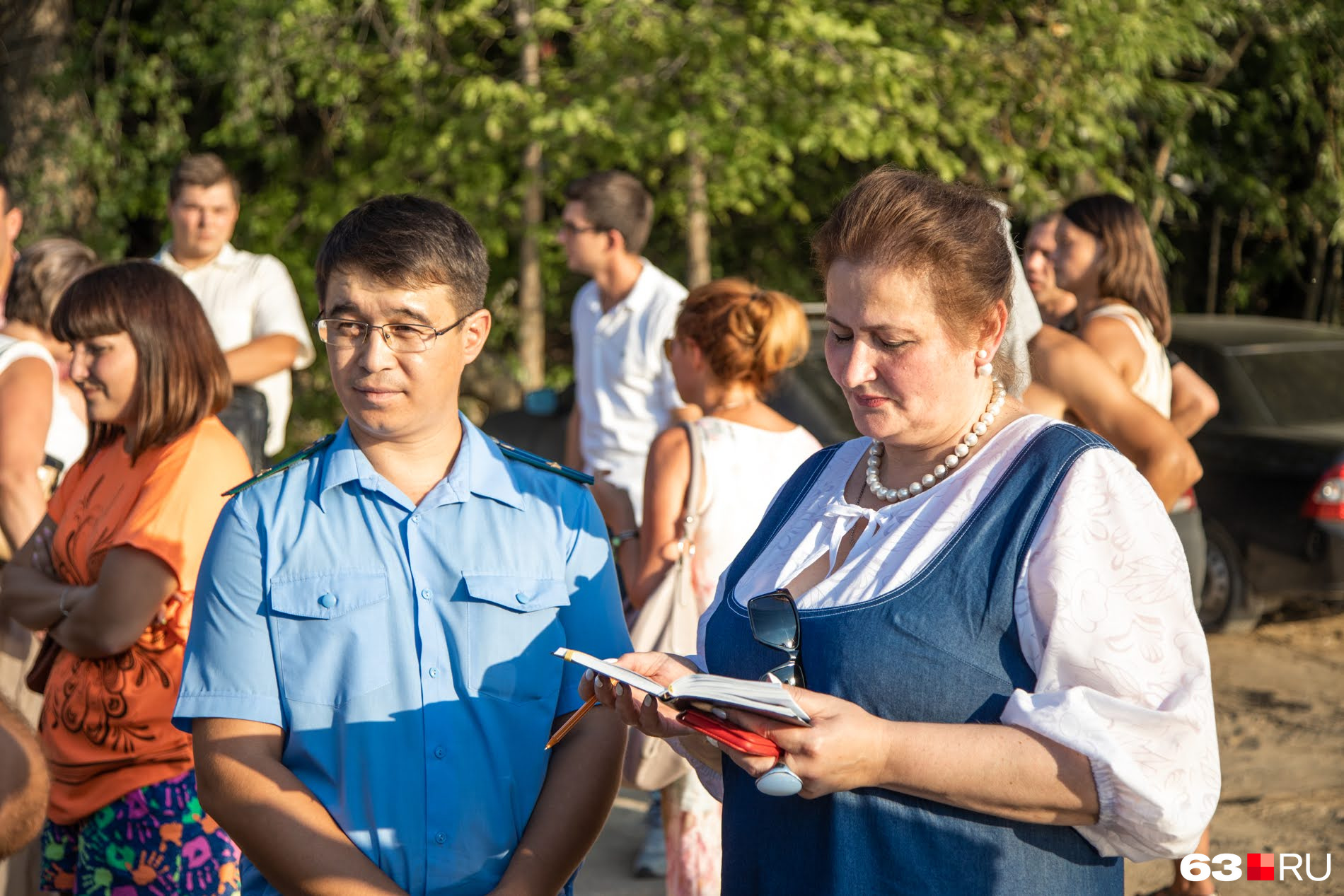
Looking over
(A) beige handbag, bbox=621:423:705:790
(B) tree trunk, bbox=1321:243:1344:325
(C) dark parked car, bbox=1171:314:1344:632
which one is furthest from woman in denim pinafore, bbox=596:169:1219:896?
(B) tree trunk, bbox=1321:243:1344:325

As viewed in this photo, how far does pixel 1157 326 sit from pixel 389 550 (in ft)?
10.6

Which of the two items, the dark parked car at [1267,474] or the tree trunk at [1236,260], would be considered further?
the tree trunk at [1236,260]

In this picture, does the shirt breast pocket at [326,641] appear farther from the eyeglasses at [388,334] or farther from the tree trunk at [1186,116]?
the tree trunk at [1186,116]

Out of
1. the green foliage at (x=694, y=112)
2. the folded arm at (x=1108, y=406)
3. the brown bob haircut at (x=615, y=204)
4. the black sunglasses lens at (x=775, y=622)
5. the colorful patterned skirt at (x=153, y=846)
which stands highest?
the green foliage at (x=694, y=112)

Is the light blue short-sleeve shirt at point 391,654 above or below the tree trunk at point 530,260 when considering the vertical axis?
below

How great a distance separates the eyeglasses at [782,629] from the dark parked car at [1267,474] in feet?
18.8

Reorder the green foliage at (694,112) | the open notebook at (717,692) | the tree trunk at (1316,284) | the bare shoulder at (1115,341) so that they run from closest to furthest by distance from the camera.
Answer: the open notebook at (717,692) < the bare shoulder at (1115,341) < the green foliage at (694,112) < the tree trunk at (1316,284)

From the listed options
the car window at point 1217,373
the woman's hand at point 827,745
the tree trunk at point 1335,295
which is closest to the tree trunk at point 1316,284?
the tree trunk at point 1335,295

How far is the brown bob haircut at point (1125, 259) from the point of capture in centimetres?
446

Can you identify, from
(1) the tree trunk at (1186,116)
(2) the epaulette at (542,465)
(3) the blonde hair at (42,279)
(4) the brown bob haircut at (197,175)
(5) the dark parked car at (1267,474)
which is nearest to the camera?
(2) the epaulette at (542,465)

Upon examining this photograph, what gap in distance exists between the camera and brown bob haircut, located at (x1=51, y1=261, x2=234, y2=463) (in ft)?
9.88

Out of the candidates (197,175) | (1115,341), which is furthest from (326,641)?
(197,175)

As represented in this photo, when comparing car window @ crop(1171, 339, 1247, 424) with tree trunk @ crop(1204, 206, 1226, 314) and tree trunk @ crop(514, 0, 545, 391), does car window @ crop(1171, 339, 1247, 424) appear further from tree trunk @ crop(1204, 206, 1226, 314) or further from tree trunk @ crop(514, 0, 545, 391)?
tree trunk @ crop(1204, 206, 1226, 314)

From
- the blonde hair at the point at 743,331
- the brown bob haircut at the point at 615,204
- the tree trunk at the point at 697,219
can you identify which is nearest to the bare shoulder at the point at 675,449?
the blonde hair at the point at 743,331
